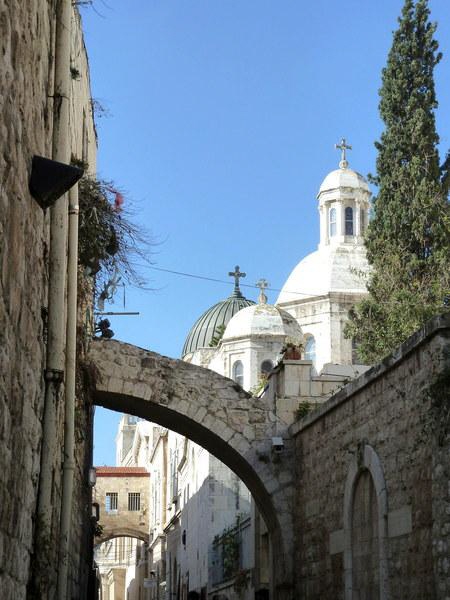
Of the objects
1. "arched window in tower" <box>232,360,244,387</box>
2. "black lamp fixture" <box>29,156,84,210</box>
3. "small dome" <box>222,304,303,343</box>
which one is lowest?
"black lamp fixture" <box>29,156,84,210</box>

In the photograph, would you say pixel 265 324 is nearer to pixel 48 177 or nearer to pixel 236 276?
pixel 236 276

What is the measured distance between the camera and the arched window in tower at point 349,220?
47188 mm

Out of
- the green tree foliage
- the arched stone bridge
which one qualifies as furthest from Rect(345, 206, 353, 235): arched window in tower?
the arched stone bridge

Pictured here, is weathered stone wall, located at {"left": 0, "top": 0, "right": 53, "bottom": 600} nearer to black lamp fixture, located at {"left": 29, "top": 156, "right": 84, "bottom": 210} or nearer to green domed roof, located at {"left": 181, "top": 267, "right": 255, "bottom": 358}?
black lamp fixture, located at {"left": 29, "top": 156, "right": 84, "bottom": 210}

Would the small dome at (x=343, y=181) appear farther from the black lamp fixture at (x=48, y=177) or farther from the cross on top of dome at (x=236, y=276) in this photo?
the black lamp fixture at (x=48, y=177)

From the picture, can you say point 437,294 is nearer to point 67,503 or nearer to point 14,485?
point 67,503

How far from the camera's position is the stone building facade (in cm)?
541

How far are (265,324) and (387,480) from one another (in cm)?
2996

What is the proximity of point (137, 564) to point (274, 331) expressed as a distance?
2807 centimetres

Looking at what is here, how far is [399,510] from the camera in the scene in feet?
34.8

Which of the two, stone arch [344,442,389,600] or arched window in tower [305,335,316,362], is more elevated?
arched window in tower [305,335,316,362]

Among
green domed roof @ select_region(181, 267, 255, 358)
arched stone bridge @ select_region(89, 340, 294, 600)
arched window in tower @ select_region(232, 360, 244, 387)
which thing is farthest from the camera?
green domed roof @ select_region(181, 267, 255, 358)

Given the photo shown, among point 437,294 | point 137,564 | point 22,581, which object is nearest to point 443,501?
point 22,581

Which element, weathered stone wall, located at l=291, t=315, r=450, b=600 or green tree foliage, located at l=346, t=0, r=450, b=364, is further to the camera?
green tree foliage, located at l=346, t=0, r=450, b=364
